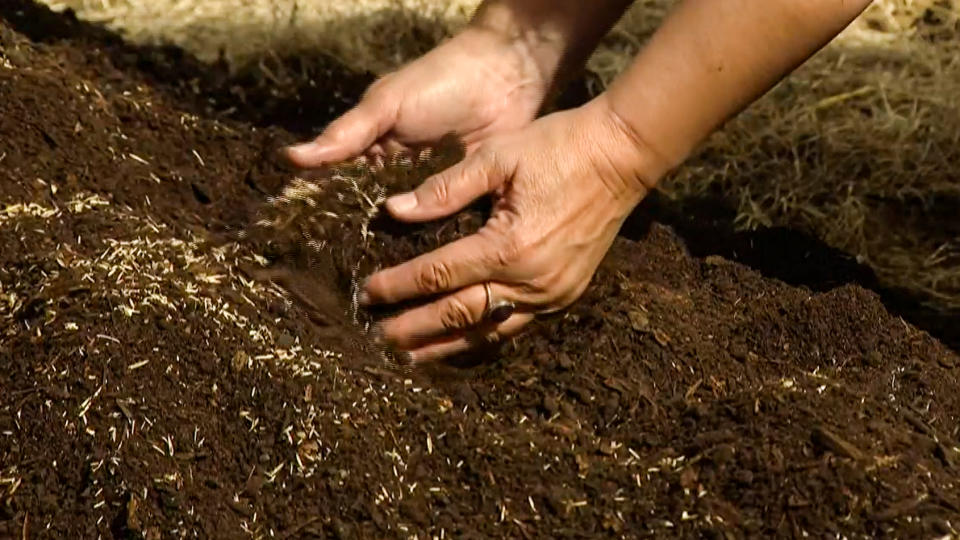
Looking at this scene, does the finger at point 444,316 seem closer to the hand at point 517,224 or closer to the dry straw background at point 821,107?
the hand at point 517,224

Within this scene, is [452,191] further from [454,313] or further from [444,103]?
[444,103]

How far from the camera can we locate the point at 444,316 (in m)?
1.41

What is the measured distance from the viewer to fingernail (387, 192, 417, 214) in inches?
57.5

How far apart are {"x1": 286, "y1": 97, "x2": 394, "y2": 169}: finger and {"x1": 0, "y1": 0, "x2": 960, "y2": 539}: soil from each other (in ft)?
0.26

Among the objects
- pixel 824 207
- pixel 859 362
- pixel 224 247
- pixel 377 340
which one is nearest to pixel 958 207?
pixel 824 207

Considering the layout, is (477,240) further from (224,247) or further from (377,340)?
(224,247)

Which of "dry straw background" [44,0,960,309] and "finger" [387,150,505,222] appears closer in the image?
"finger" [387,150,505,222]

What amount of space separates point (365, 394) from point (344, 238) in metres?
0.28

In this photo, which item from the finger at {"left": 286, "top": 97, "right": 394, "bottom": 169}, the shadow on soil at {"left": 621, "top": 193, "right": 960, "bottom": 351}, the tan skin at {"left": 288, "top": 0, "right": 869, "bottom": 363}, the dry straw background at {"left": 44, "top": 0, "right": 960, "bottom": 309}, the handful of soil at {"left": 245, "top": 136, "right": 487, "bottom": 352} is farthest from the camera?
the dry straw background at {"left": 44, "top": 0, "right": 960, "bottom": 309}

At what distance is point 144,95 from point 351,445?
1.00m

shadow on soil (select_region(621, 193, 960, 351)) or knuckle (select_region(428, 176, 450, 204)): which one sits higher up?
knuckle (select_region(428, 176, 450, 204))

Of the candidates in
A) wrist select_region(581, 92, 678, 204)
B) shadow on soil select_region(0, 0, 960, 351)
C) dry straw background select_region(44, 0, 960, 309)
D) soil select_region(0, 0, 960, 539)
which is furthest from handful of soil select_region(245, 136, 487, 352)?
dry straw background select_region(44, 0, 960, 309)

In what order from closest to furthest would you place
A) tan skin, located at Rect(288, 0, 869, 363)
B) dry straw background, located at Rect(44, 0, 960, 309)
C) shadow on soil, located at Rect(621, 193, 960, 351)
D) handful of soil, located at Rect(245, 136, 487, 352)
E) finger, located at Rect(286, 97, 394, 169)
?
tan skin, located at Rect(288, 0, 869, 363)
handful of soil, located at Rect(245, 136, 487, 352)
finger, located at Rect(286, 97, 394, 169)
shadow on soil, located at Rect(621, 193, 960, 351)
dry straw background, located at Rect(44, 0, 960, 309)

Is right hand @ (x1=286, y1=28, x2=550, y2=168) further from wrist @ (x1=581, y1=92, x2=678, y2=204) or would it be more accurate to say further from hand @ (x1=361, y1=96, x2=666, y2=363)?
wrist @ (x1=581, y1=92, x2=678, y2=204)
